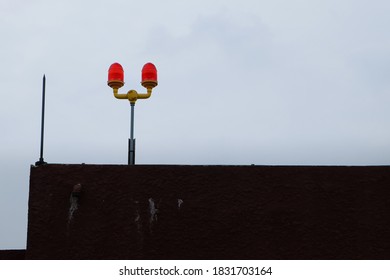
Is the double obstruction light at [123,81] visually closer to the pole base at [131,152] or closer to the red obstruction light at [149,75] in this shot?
the red obstruction light at [149,75]

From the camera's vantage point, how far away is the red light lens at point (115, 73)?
7.71 meters

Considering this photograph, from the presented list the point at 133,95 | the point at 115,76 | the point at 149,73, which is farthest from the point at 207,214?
the point at 115,76

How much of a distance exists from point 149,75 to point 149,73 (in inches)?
1.3

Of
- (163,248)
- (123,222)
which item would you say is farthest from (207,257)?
(123,222)

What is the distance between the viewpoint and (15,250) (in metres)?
6.95

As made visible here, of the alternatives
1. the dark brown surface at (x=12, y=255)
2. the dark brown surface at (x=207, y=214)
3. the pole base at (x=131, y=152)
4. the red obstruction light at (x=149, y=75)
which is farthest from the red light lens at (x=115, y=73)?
the dark brown surface at (x=12, y=255)

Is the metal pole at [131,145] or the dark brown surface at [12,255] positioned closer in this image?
the dark brown surface at [12,255]

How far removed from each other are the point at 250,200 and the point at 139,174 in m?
1.53

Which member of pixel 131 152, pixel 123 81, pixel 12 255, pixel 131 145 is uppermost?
pixel 123 81

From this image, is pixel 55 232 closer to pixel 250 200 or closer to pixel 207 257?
pixel 207 257

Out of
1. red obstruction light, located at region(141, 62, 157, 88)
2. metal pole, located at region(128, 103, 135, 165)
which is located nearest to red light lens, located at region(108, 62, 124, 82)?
red obstruction light, located at region(141, 62, 157, 88)

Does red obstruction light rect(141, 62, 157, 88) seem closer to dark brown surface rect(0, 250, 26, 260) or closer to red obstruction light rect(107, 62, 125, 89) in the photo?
red obstruction light rect(107, 62, 125, 89)

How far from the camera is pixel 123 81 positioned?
7805mm

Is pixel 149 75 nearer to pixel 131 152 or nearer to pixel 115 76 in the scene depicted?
pixel 115 76
